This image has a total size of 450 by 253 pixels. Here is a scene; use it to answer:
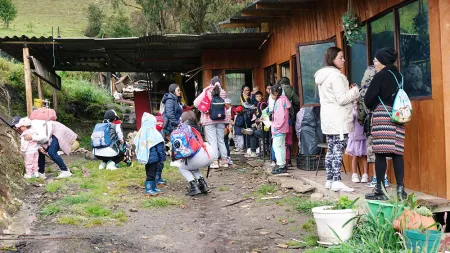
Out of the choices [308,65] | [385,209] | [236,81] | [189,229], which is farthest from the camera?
[236,81]

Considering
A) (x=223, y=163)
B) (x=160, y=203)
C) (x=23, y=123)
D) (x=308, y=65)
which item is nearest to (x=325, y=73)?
(x=308, y=65)

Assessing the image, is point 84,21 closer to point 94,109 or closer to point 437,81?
point 94,109

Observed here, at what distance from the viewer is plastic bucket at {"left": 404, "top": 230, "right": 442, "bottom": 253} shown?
13.7 ft

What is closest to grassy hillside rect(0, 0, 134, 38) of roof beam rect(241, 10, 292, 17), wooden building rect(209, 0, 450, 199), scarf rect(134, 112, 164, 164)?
roof beam rect(241, 10, 292, 17)

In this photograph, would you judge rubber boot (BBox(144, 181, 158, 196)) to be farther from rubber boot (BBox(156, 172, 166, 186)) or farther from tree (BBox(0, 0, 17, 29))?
tree (BBox(0, 0, 17, 29))

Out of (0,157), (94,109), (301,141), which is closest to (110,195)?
(0,157)

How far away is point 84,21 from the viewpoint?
55375 mm

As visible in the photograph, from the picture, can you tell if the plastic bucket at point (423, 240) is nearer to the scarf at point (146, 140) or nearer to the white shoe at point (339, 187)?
the white shoe at point (339, 187)

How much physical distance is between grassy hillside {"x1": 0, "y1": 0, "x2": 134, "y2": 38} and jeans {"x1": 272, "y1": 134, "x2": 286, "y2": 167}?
120 feet

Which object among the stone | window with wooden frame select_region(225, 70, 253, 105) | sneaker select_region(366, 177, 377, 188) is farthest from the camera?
window with wooden frame select_region(225, 70, 253, 105)

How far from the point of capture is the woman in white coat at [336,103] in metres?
6.91

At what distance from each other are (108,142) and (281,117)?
407cm

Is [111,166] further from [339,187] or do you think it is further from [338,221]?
[338,221]

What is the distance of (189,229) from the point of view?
656cm
